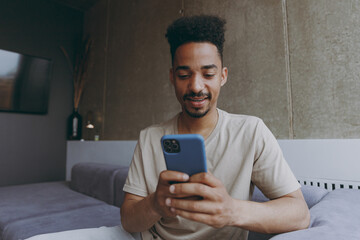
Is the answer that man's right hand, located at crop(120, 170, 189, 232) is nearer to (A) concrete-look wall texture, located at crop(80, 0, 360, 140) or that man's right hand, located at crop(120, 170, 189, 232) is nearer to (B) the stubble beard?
(B) the stubble beard

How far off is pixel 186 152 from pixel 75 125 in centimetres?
351

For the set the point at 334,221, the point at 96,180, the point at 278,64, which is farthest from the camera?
the point at 96,180

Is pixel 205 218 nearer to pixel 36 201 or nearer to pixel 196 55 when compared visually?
pixel 196 55

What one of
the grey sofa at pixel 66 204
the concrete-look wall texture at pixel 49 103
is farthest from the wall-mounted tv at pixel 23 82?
the grey sofa at pixel 66 204

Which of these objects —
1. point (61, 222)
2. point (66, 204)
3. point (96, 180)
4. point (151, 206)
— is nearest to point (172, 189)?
point (151, 206)

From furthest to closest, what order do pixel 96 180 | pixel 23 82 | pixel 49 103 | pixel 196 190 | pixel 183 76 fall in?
pixel 49 103
pixel 23 82
pixel 96 180
pixel 183 76
pixel 196 190

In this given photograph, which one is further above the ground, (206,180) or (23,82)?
(23,82)

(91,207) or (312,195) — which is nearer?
(312,195)

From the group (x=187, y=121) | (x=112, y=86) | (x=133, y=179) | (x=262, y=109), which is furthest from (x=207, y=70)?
(x=112, y=86)

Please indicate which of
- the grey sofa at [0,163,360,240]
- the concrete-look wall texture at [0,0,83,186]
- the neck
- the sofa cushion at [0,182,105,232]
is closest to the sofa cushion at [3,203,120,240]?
the grey sofa at [0,163,360,240]

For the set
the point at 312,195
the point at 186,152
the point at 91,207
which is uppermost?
the point at 186,152

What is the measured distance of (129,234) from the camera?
89 cm

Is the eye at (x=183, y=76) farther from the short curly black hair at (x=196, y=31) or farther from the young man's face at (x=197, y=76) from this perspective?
the short curly black hair at (x=196, y=31)

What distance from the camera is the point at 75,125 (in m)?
3.66
